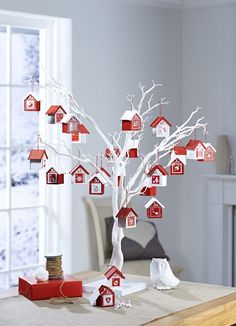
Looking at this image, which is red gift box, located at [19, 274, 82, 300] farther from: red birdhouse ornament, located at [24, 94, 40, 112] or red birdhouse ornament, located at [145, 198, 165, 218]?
red birdhouse ornament, located at [24, 94, 40, 112]

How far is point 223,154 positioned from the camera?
6.04m

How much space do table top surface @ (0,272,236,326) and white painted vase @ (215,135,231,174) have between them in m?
2.53

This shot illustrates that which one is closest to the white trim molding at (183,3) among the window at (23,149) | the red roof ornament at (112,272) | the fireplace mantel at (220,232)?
the window at (23,149)

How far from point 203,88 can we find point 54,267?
3174mm

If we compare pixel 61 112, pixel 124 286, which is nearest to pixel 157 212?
pixel 124 286

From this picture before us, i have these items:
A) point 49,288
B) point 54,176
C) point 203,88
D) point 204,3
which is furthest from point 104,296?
point 204,3

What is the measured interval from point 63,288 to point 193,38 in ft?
11.3

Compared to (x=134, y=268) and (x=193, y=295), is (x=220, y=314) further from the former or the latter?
(x=134, y=268)

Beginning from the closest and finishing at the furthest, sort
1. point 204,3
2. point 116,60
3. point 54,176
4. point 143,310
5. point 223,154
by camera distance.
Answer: point 143,310 < point 54,176 < point 116,60 < point 223,154 < point 204,3

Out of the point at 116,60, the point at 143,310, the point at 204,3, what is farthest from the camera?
the point at 204,3

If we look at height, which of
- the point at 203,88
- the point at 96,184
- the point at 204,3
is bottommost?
the point at 96,184

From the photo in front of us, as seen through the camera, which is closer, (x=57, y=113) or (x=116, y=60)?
(x=57, y=113)

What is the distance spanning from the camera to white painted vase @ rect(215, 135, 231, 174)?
19.8 feet

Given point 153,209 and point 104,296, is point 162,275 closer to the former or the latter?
point 153,209
